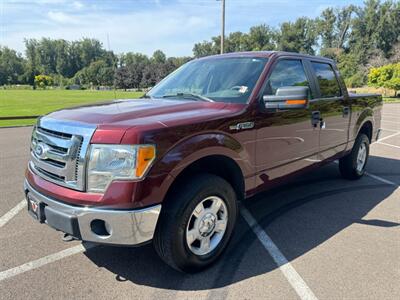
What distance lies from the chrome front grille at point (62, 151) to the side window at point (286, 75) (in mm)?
1911

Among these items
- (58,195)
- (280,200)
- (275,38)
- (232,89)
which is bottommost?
(280,200)

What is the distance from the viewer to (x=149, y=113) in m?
2.91

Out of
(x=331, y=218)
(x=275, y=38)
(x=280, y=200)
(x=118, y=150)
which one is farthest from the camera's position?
(x=275, y=38)

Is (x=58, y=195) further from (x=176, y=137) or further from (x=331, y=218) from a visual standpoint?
(x=331, y=218)

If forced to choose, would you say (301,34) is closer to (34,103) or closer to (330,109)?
(34,103)

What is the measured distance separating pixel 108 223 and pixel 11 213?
250cm

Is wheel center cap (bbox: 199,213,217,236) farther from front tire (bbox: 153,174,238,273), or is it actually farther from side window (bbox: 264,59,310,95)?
side window (bbox: 264,59,310,95)

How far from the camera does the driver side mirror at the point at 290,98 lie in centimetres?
320

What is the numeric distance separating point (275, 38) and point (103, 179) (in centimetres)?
10548

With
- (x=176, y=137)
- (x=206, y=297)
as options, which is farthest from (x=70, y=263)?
(x=176, y=137)

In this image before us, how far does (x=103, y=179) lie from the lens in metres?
2.48

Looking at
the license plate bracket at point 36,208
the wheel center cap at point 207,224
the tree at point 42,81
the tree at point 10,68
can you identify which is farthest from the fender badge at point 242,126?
the tree at point 10,68

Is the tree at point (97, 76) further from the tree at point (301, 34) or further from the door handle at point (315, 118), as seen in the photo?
the door handle at point (315, 118)

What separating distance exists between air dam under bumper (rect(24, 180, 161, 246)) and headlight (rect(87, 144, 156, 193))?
204 millimetres
